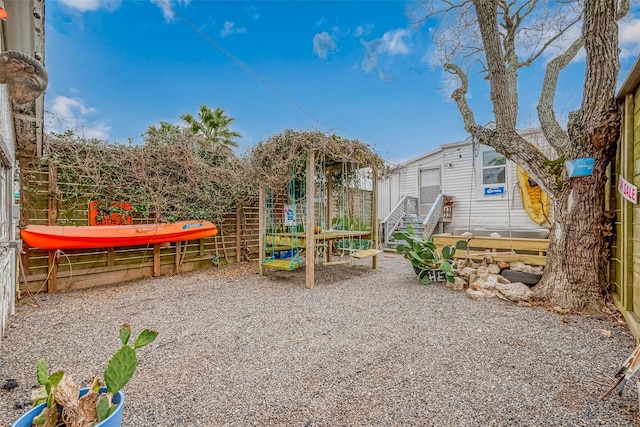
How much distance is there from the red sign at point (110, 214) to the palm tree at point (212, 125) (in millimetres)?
6724

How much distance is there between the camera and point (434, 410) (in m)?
1.74

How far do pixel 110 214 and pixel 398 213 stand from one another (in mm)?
8461

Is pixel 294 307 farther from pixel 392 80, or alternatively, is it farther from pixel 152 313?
pixel 392 80

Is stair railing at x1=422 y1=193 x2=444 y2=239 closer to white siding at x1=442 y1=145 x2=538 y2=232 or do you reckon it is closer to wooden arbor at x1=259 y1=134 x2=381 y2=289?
white siding at x1=442 y1=145 x2=538 y2=232

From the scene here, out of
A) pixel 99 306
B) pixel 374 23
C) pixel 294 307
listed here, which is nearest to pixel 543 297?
pixel 294 307

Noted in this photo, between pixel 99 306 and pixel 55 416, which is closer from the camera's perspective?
pixel 55 416

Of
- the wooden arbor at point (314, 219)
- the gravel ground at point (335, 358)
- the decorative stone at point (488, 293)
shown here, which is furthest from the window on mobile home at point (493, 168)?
the gravel ground at point (335, 358)

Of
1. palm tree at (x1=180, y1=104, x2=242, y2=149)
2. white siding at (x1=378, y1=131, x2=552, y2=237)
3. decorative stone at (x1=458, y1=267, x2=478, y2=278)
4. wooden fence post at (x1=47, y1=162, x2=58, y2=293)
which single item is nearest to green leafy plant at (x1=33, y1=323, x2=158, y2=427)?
wooden fence post at (x1=47, y1=162, x2=58, y2=293)

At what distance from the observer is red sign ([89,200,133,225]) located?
15.7 feet

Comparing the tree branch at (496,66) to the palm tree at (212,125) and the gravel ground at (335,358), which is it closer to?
the gravel ground at (335,358)

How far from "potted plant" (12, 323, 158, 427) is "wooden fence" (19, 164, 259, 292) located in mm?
4053

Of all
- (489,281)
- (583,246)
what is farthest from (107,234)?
(583,246)

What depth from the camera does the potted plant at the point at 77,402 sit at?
3.78 ft

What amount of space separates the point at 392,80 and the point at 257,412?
11038 millimetres
